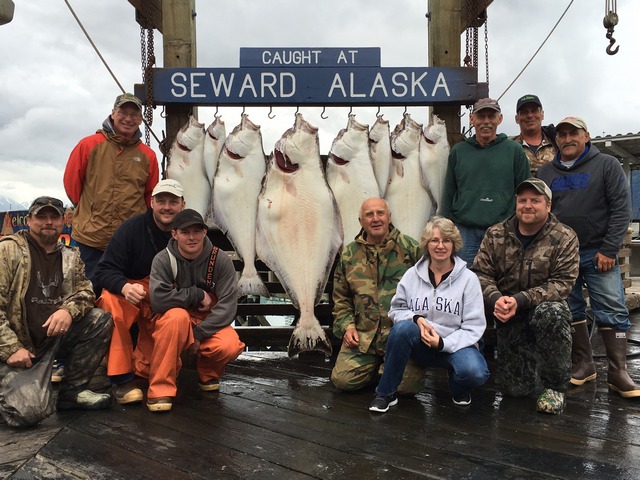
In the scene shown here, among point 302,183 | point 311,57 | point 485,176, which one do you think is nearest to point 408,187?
point 485,176

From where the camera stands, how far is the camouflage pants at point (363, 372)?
125 inches

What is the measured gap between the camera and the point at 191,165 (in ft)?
13.5

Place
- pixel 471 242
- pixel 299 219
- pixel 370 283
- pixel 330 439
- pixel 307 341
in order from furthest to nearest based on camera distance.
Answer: pixel 299 219 → pixel 471 242 → pixel 307 341 → pixel 370 283 → pixel 330 439

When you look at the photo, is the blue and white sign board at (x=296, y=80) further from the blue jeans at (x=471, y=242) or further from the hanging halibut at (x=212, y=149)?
the blue jeans at (x=471, y=242)

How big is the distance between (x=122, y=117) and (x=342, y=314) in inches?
77.8

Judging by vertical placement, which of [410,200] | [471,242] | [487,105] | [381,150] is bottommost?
[471,242]

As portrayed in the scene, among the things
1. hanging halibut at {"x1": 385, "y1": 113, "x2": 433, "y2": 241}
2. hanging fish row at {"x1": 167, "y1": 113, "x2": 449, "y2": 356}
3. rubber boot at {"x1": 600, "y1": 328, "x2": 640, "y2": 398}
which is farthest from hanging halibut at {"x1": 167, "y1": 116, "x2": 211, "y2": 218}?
rubber boot at {"x1": 600, "y1": 328, "x2": 640, "y2": 398}

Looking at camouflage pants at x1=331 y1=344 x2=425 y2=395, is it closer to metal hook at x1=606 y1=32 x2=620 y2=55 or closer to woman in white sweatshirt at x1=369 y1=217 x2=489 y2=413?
woman in white sweatshirt at x1=369 y1=217 x2=489 y2=413

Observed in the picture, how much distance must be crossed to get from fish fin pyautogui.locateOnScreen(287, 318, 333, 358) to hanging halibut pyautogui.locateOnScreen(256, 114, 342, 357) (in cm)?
18

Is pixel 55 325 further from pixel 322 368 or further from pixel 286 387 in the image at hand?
pixel 322 368

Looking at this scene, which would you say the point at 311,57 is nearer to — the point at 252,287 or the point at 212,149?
the point at 212,149

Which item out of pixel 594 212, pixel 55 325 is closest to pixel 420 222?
pixel 594 212

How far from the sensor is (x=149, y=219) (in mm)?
3418

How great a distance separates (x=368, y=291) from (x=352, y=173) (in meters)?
1.06
